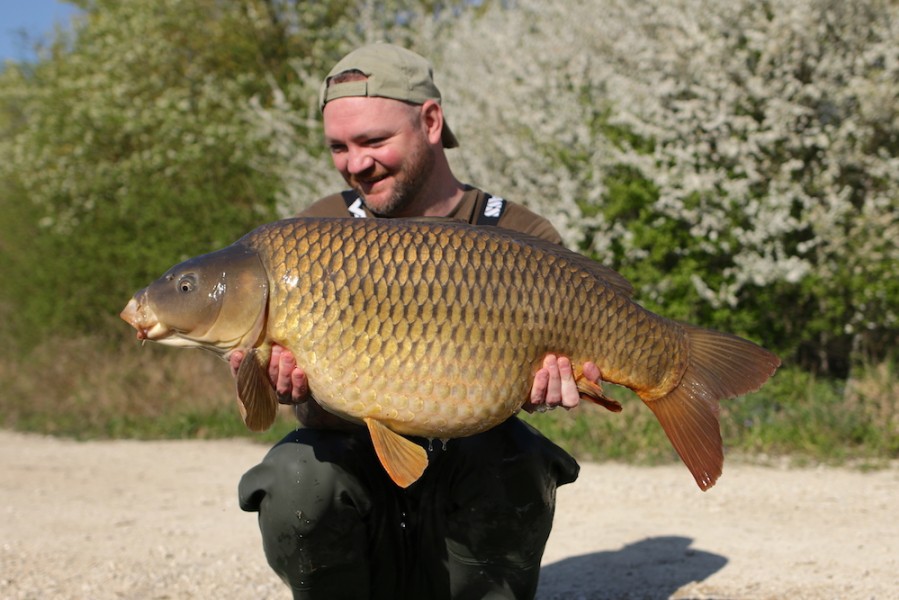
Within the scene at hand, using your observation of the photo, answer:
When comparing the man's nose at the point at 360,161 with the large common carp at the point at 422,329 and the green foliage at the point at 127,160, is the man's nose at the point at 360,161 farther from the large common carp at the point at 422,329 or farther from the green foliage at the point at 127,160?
the green foliage at the point at 127,160

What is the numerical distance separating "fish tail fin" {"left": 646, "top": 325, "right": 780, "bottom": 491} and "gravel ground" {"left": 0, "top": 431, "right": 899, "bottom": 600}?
1109 mm

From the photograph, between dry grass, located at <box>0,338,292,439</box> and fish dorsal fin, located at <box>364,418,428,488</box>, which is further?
dry grass, located at <box>0,338,292,439</box>

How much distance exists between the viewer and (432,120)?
9.16 feet

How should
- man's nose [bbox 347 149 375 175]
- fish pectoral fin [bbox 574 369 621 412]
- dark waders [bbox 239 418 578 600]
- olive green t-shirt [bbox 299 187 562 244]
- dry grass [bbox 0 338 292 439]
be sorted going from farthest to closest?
dry grass [bbox 0 338 292 439]
olive green t-shirt [bbox 299 187 562 244]
man's nose [bbox 347 149 375 175]
dark waders [bbox 239 418 578 600]
fish pectoral fin [bbox 574 369 621 412]

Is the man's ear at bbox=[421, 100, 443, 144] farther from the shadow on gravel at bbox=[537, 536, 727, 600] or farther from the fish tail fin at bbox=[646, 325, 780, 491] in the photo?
the shadow on gravel at bbox=[537, 536, 727, 600]

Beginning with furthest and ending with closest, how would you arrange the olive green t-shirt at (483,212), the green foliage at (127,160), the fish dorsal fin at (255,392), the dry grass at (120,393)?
1. the green foliage at (127,160)
2. the dry grass at (120,393)
3. the olive green t-shirt at (483,212)
4. the fish dorsal fin at (255,392)

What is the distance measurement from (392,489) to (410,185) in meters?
0.80

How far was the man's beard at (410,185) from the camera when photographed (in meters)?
2.71

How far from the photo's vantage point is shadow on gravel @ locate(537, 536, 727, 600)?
3238 millimetres

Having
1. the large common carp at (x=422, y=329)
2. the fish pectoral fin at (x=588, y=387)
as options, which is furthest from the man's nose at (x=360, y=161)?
the fish pectoral fin at (x=588, y=387)

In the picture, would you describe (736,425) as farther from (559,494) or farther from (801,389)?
(559,494)

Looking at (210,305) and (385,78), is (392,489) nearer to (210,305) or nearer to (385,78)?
(210,305)

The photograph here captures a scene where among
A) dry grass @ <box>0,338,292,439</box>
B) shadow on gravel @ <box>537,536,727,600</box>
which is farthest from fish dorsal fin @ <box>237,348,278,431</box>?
dry grass @ <box>0,338,292,439</box>

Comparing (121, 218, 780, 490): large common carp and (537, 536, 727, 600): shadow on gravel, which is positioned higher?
→ (121, 218, 780, 490): large common carp
